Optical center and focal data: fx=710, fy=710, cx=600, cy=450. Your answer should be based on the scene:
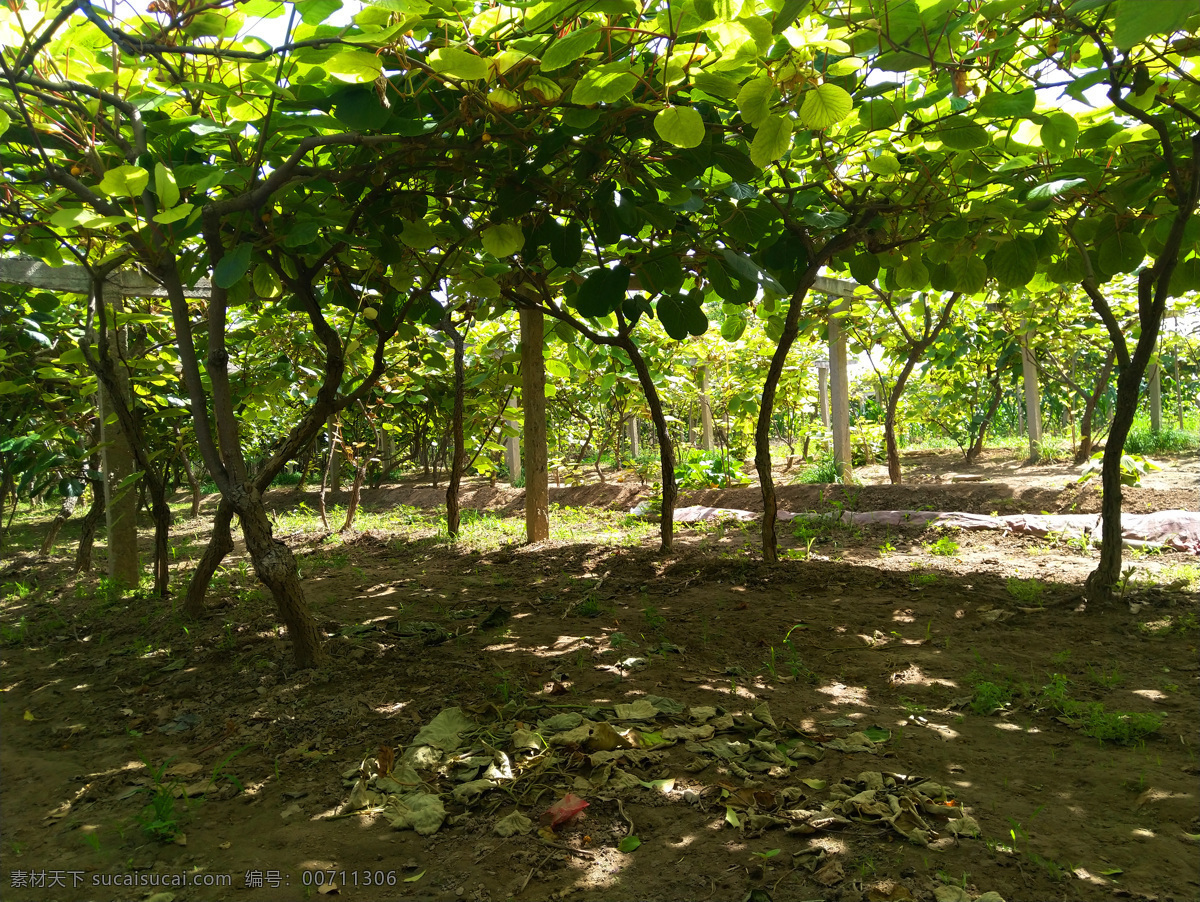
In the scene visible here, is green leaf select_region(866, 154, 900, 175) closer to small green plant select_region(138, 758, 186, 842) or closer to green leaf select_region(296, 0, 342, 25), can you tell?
green leaf select_region(296, 0, 342, 25)

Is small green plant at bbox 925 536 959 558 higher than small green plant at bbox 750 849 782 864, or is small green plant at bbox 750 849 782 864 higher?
small green plant at bbox 925 536 959 558

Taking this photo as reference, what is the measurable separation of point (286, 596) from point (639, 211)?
176 centimetres

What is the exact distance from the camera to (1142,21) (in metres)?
1.09

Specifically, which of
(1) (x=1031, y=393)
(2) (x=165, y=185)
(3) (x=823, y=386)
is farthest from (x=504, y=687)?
(3) (x=823, y=386)

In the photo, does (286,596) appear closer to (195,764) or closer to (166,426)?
(195,764)

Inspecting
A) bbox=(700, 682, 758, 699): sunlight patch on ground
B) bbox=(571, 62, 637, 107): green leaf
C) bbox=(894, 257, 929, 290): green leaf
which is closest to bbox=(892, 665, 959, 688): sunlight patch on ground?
bbox=(700, 682, 758, 699): sunlight patch on ground

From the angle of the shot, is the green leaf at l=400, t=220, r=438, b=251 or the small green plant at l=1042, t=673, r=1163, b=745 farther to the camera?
the green leaf at l=400, t=220, r=438, b=251

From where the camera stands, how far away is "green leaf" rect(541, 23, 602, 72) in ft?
4.46

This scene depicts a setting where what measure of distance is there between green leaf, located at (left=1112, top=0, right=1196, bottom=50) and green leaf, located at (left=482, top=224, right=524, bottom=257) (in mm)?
1676

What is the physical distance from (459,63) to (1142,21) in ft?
3.86

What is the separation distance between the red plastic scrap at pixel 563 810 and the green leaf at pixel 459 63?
160 centimetres

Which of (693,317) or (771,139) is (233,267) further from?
(693,317)

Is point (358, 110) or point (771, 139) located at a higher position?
point (358, 110)

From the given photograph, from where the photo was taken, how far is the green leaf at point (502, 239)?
2369 millimetres
